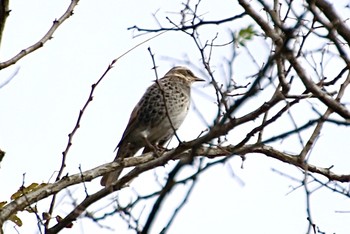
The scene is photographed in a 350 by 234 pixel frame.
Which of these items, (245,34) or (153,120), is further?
(153,120)

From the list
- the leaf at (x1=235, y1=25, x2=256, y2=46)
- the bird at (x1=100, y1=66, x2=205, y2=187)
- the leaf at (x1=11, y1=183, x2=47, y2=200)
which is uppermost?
the bird at (x1=100, y1=66, x2=205, y2=187)

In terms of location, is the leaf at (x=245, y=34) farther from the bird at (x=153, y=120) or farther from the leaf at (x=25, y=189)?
the bird at (x=153, y=120)


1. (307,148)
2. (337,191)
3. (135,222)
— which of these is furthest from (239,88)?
(135,222)

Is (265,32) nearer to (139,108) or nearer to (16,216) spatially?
(16,216)

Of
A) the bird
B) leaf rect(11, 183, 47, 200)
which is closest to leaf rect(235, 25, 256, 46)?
leaf rect(11, 183, 47, 200)

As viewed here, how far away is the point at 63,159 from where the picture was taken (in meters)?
4.91

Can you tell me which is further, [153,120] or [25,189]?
[153,120]

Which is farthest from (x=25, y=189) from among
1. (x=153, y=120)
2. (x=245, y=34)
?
(x=153, y=120)

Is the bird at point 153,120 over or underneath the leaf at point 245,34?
over

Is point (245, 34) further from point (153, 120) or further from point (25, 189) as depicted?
point (153, 120)

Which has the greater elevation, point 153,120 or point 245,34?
point 153,120

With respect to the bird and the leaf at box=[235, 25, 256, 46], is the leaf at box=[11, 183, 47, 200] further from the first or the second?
the bird

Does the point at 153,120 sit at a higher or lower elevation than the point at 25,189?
higher

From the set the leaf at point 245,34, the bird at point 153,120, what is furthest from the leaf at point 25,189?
the bird at point 153,120
